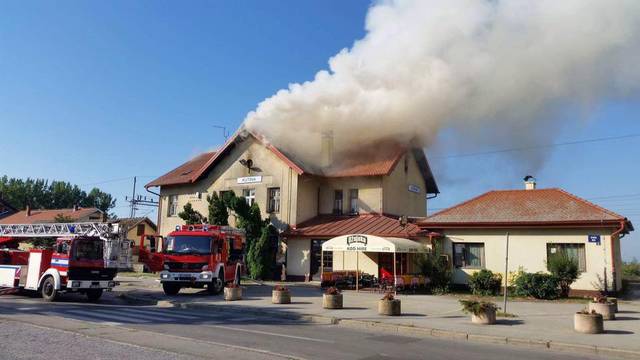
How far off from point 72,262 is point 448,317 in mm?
12354

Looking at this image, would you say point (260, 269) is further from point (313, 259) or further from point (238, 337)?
point (238, 337)

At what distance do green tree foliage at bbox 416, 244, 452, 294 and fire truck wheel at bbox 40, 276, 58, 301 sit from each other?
47.1 ft

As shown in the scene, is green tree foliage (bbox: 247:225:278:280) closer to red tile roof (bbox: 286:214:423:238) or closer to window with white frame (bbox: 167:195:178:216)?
red tile roof (bbox: 286:214:423:238)

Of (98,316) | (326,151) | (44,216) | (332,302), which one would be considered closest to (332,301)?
(332,302)

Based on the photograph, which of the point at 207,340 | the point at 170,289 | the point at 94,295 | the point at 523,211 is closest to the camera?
the point at 207,340

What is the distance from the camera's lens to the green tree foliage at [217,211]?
29.5 metres

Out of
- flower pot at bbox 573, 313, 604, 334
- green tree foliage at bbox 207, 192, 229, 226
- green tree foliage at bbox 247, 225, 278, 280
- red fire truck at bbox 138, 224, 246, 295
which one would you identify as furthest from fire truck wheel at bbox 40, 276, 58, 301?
flower pot at bbox 573, 313, 604, 334

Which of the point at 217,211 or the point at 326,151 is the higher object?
the point at 326,151

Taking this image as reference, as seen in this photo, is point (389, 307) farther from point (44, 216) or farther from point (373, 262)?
point (44, 216)

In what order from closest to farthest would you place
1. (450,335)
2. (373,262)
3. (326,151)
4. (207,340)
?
(207,340) < (450,335) < (373,262) < (326,151)

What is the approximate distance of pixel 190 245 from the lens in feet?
66.2

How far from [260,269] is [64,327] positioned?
17389 mm

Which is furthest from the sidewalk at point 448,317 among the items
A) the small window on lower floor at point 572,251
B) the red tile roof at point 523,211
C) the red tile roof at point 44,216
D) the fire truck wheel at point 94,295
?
the red tile roof at point 44,216

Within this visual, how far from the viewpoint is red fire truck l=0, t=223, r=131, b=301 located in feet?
57.4
